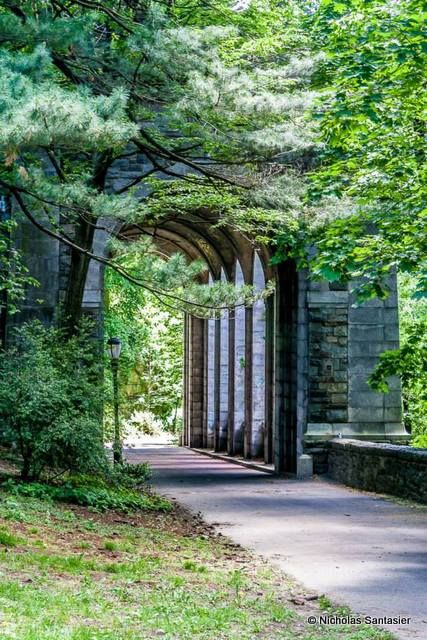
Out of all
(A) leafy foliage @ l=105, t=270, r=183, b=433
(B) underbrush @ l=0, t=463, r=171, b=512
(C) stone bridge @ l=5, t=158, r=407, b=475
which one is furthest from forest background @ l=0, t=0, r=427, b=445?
(A) leafy foliage @ l=105, t=270, r=183, b=433

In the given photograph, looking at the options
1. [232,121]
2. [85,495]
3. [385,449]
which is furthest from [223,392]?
[232,121]

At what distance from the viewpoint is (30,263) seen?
17391 mm

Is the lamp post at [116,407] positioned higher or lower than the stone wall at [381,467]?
higher

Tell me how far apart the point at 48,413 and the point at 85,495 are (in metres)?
1.03

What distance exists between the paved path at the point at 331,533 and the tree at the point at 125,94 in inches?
112

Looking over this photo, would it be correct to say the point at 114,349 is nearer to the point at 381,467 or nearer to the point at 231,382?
the point at 381,467

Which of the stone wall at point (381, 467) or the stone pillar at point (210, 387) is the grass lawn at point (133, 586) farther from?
the stone pillar at point (210, 387)

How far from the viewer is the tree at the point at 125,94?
312 inches

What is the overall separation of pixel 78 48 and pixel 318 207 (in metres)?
3.78

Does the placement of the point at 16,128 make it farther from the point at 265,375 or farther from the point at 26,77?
the point at 265,375

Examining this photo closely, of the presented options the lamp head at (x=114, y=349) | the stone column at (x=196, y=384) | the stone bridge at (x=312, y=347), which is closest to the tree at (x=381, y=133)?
the lamp head at (x=114, y=349)

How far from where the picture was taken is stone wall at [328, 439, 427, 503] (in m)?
13.0

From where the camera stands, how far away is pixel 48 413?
37.3ft

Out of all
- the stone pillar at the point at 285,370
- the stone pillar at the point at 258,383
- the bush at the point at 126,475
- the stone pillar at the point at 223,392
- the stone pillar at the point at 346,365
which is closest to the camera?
the bush at the point at 126,475
